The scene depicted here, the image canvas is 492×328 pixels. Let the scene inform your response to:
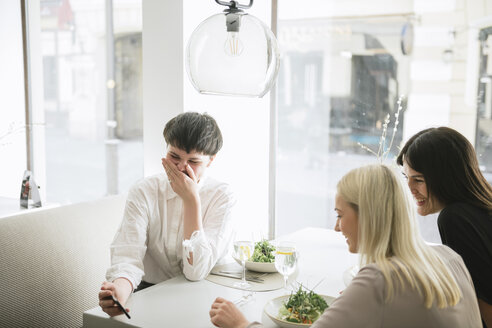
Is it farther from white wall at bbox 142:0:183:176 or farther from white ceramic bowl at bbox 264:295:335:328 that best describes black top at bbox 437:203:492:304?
white wall at bbox 142:0:183:176

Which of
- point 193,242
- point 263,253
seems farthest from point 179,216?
point 263,253

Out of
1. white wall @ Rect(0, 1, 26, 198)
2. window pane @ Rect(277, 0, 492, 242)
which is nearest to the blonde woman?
window pane @ Rect(277, 0, 492, 242)

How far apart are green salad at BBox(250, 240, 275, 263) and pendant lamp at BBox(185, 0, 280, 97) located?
2.30 feet

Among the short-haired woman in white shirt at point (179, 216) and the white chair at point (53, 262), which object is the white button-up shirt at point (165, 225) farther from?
the white chair at point (53, 262)

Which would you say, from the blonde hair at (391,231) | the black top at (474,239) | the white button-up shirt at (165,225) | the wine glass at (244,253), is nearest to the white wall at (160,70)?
the white button-up shirt at (165,225)

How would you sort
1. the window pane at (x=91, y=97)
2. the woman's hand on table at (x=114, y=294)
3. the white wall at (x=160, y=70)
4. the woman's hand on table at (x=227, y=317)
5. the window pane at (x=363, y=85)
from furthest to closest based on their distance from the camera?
the window pane at (x=91, y=97) < the window pane at (x=363, y=85) < the white wall at (x=160, y=70) < the woman's hand on table at (x=114, y=294) < the woman's hand on table at (x=227, y=317)

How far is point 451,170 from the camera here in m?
1.53

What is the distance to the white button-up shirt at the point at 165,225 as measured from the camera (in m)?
1.83

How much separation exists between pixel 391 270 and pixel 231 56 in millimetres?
701

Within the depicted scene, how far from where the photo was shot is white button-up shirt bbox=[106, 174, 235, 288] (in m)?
1.83

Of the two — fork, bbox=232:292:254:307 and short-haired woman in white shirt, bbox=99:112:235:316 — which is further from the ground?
short-haired woman in white shirt, bbox=99:112:235:316

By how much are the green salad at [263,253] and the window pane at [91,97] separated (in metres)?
2.39

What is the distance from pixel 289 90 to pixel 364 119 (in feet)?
1.98

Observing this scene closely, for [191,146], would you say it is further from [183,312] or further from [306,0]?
[306,0]
